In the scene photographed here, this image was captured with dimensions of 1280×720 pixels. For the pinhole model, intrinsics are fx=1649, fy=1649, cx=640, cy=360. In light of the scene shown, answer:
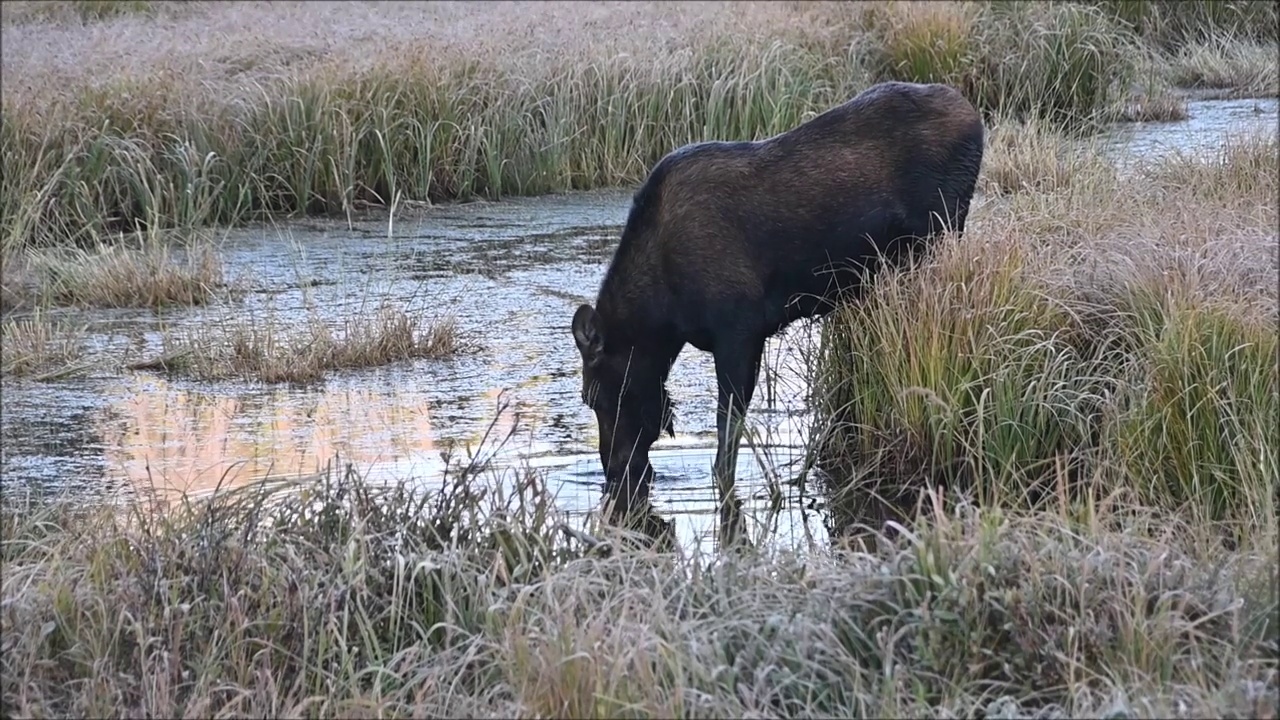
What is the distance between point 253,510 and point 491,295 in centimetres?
515

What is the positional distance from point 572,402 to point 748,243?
63.5 inches

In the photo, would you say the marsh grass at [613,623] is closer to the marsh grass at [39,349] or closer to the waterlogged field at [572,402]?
the waterlogged field at [572,402]

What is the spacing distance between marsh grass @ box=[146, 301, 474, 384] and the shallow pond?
118mm

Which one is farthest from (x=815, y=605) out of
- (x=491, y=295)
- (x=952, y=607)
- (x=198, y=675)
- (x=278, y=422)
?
(x=491, y=295)

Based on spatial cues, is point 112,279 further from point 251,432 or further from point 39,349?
point 251,432

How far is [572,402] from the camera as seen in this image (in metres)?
7.86

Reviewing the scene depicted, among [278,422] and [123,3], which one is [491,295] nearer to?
[278,422]

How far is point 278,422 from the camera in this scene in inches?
304

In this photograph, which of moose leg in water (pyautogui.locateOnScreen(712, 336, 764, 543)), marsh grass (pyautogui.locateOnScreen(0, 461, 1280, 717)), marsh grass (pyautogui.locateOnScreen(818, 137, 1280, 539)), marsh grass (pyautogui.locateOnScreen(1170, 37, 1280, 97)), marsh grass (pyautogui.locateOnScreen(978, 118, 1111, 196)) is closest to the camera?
marsh grass (pyautogui.locateOnScreen(0, 461, 1280, 717))

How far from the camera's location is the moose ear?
20.9ft

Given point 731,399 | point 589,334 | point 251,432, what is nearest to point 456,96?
point 251,432

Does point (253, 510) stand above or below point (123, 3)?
below

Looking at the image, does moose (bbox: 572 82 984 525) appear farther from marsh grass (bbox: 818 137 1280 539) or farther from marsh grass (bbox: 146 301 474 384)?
marsh grass (bbox: 146 301 474 384)

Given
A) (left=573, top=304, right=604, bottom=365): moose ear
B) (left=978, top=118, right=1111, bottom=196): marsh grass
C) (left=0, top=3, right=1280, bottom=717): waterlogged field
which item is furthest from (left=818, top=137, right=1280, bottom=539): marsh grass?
(left=978, top=118, right=1111, bottom=196): marsh grass
